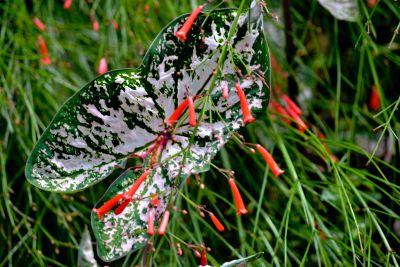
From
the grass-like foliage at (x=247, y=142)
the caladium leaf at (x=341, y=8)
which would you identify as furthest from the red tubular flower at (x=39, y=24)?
the caladium leaf at (x=341, y=8)

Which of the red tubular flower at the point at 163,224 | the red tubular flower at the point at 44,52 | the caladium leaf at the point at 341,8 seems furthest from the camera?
the red tubular flower at the point at 44,52

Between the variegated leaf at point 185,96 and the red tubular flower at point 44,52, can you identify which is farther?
the red tubular flower at point 44,52

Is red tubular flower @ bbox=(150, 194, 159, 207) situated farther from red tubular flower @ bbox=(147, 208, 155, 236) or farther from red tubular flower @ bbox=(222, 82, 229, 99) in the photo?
red tubular flower @ bbox=(222, 82, 229, 99)

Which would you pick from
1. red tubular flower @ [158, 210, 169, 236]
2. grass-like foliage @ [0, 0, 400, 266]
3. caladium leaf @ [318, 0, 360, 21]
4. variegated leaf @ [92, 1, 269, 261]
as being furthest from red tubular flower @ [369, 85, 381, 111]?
red tubular flower @ [158, 210, 169, 236]

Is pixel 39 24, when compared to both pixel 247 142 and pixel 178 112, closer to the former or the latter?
pixel 247 142

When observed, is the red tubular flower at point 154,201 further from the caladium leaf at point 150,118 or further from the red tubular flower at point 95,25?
the red tubular flower at point 95,25

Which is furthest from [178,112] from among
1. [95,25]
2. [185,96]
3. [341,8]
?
[95,25]

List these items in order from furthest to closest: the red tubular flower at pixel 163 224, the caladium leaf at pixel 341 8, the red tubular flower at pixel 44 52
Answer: the red tubular flower at pixel 44 52 → the caladium leaf at pixel 341 8 → the red tubular flower at pixel 163 224
